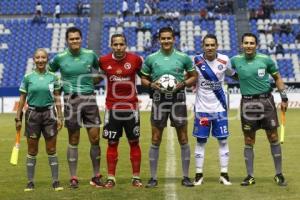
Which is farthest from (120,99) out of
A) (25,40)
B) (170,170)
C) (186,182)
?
(25,40)

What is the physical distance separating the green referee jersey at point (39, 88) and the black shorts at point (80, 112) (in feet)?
1.05

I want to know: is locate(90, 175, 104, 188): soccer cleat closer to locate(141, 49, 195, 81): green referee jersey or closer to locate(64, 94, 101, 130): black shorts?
locate(64, 94, 101, 130): black shorts

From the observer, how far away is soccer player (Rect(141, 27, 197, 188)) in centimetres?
918

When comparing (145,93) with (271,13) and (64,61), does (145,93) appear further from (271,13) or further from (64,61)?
(64,61)

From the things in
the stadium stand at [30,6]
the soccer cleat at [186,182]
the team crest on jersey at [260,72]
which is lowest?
the soccer cleat at [186,182]

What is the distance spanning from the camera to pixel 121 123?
930 cm

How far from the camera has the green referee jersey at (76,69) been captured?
9.22 meters

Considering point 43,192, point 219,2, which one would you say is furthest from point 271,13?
point 43,192

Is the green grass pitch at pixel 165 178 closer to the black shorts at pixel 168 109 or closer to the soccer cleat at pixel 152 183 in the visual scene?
the soccer cleat at pixel 152 183

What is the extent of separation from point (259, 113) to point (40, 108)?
354 centimetres

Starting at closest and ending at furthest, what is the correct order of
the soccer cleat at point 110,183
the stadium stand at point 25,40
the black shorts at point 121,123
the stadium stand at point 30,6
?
the soccer cleat at point 110,183 → the black shorts at point 121,123 → the stadium stand at point 25,40 → the stadium stand at point 30,6

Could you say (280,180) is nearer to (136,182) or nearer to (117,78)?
(136,182)

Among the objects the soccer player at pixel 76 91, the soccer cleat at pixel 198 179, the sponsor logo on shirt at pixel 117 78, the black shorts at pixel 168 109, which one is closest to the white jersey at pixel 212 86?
the black shorts at pixel 168 109

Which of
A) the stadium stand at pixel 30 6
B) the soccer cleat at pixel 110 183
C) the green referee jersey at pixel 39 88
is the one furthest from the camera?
the stadium stand at pixel 30 6
